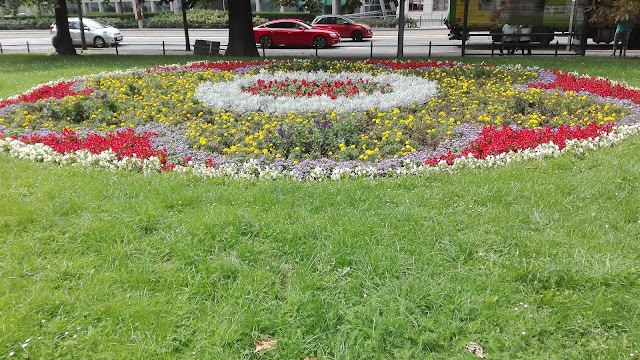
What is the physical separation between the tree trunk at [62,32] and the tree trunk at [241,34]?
7126mm

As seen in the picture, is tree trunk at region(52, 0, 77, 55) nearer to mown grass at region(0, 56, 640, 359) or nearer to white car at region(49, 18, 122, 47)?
white car at region(49, 18, 122, 47)

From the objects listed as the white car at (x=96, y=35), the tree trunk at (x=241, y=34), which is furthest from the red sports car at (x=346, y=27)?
the tree trunk at (x=241, y=34)

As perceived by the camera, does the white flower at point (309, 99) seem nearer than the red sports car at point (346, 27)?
Yes

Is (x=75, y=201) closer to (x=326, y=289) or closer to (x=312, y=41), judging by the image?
(x=326, y=289)

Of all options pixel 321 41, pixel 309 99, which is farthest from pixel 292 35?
pixel 309 99

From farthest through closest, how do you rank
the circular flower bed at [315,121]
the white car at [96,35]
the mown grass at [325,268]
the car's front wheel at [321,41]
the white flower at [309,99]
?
the white car at [96,35]
the car's front wheel at [321,41]
the white flower at [309,99]
the circular flower bed at [315,121]
the mown grass at [325,268]

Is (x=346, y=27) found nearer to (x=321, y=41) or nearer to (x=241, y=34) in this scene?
(x=321, y=41)

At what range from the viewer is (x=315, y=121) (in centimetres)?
718

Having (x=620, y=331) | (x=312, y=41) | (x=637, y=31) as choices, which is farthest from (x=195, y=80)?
(x=637, y=31)

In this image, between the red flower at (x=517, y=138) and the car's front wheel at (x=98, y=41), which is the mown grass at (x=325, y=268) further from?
the car's front wheel at (x=98, y=41)

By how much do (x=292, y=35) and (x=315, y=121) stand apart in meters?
19.8

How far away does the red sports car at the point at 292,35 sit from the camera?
2575 centimetres

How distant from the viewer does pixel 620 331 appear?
2.96 m

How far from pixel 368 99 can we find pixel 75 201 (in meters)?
5.28
